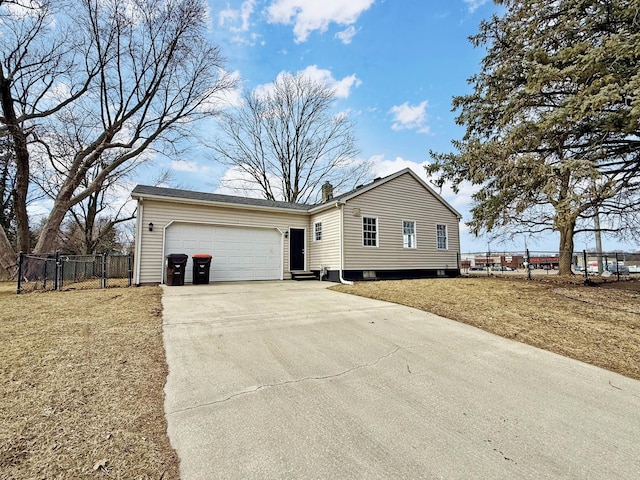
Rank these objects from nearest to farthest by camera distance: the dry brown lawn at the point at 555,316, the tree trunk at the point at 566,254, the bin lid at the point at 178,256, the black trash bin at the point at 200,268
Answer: the dry brown lawn at the point at 555,316
the bin lid at the point at 178,256
the black trash bin at the point at 200,268
the tree trunk at the point at 566,254

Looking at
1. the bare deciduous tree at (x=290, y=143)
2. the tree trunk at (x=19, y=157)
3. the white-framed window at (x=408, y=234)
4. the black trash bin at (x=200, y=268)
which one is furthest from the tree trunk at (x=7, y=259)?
the white-framed window at (x=408, y=234)

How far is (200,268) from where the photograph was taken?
10.1 metres

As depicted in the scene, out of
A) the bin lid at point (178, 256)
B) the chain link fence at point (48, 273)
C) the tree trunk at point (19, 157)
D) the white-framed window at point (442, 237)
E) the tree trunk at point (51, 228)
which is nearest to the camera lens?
the chain link fence at point (48, 273)

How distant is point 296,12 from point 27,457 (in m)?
13.5

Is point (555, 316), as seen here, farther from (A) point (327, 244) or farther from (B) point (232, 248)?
(B) point (232, 248)

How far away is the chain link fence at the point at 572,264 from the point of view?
12984mm

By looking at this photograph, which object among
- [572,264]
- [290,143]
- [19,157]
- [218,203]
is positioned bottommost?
[572,264]

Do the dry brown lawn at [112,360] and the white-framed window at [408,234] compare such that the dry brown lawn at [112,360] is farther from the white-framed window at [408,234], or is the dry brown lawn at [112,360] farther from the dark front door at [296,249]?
the dark front door at [296,249]

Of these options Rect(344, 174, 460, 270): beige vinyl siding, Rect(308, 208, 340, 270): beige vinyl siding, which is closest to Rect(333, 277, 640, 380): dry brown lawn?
Rect(308, 208, 340, 270): beige vinyl siding

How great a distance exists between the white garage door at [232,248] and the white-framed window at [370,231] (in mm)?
3382

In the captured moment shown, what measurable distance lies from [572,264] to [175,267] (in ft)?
61.8

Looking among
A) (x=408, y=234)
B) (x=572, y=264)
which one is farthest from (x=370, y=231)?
(x=572, y=264)

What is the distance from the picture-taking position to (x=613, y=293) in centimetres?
779

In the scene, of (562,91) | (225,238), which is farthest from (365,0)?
(225,238)
